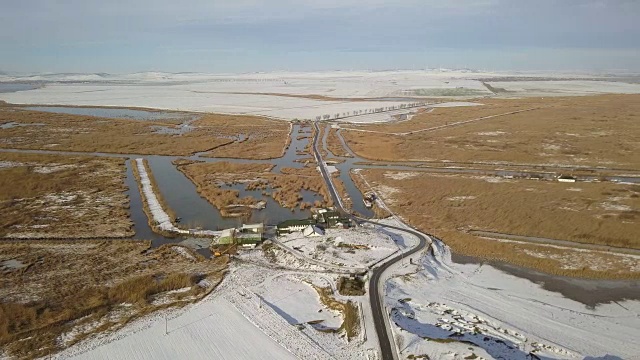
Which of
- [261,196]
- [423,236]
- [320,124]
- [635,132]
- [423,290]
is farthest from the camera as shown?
[320,124]

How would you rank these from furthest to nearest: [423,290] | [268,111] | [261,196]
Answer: [268,111]
[261,196]
[423,290]

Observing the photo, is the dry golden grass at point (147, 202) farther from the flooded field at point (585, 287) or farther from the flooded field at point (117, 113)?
the flooded field at point (117, 113)

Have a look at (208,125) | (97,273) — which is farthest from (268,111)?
(97,273)

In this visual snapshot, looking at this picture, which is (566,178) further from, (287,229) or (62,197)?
(62,197)

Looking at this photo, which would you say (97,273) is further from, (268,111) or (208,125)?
(268,111)

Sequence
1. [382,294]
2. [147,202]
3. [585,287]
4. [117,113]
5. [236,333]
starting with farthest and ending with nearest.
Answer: [117,113] < [147,202] < [585,287] < [382,294] < [236,333]

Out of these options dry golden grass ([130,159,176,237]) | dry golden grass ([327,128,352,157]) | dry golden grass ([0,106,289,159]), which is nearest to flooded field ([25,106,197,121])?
dry golden grass ([0,106,289,159])

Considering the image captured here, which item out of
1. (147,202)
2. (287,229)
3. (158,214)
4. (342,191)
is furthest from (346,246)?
(147,202)
